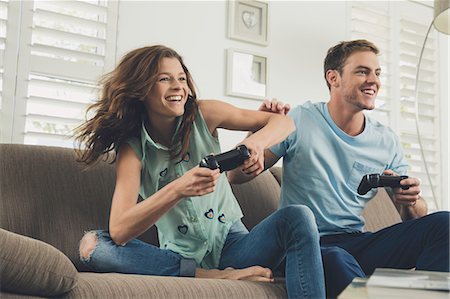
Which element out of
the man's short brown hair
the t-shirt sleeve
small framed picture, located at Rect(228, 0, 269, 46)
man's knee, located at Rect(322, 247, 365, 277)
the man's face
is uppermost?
small framed picture, located at Rect(228, 0, 269, 46)

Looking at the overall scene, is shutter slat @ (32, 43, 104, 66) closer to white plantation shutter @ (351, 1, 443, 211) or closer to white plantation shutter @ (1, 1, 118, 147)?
white plantation shutter @ (1, 1, 118, 147)

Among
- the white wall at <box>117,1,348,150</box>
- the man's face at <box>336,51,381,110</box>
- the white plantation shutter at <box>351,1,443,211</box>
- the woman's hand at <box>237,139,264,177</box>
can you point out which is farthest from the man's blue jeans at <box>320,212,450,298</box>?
the white plantation shutter at <box>351,1,443,211</box>

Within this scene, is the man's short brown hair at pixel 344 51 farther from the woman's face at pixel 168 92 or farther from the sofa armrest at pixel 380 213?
the woman's face at pixel 168 92

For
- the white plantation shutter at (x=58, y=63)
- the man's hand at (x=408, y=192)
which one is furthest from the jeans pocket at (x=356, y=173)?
the white plantation shutter at (x=58, y=63)

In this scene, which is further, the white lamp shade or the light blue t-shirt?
the white lamp shade

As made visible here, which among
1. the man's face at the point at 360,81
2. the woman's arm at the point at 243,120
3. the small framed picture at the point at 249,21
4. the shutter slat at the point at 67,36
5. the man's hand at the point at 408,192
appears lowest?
the man's hand at the point at 408,192

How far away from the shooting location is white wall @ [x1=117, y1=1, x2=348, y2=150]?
2.77 metres

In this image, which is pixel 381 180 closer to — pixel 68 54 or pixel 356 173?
pixel 356 173

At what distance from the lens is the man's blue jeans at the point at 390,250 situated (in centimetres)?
160

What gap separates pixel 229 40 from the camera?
300 centimetres

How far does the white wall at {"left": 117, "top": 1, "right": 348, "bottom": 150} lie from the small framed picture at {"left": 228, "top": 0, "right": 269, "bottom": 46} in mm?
30

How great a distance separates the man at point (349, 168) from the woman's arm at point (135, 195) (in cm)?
21

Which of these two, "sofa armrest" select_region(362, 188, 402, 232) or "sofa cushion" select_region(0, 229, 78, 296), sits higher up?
"sofa armrest" select_region(362, 188, 402, 232)

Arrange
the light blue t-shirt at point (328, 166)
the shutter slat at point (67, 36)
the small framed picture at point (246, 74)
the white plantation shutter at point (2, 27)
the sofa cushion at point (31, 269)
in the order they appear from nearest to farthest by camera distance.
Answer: the sofa cushion at point (31, 269), the light blue t-shirt at point (328, 166), the white plantation shutter at point (2, 27), the shutter slat at point (67, 36), the small framed picture at point (246, 74)
